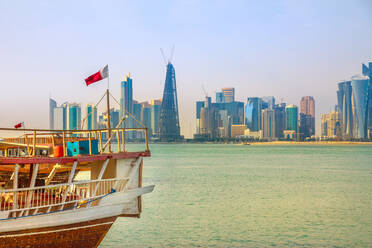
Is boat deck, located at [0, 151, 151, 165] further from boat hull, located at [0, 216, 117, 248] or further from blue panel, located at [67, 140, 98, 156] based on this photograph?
boat hull, located at [0, 216, 117, 248]

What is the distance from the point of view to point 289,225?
22.2 meters

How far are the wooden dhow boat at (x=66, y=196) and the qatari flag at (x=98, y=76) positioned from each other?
9.65 feet

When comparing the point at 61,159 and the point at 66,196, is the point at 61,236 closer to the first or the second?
the point at 66,196

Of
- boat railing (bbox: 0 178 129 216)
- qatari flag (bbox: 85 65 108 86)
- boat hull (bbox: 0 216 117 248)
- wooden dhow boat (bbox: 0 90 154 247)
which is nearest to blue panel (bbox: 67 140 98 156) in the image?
wooden dhow boat (bbox: 0 90 154 247)

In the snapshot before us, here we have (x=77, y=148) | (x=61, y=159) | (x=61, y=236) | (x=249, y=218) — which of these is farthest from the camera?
(x=249, y=218)

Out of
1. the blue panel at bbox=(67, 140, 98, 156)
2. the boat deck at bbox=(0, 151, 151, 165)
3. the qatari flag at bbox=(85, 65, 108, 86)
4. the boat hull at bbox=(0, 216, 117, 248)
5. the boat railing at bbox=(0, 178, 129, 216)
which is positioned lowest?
the boat hull at bbox=(0, 216, 117, 248)

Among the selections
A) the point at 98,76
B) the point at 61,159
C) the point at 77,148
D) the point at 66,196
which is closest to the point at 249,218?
the point at 98,76

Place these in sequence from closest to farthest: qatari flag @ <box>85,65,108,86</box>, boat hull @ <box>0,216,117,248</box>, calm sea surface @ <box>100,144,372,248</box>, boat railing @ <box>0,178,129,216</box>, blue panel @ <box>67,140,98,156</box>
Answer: boat hull @ <box>0,216,117,248</box> → boat railing @ <box>0,178,129,216</box> → blue panel @ <box>67,140,98,156</box> → qatari flag @ <box>85,65,108,86</box> → calm sea surface @ <box>100,144,372,248</box>

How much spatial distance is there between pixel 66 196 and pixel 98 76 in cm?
461

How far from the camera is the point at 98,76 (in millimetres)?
15867

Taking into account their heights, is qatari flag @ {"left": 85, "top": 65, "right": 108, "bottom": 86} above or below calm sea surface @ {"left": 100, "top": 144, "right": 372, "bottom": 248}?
above

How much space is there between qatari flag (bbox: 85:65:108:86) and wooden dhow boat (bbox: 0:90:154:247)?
2.94 metres

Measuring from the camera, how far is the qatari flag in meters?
15.8

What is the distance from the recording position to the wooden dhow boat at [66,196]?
11820mm
